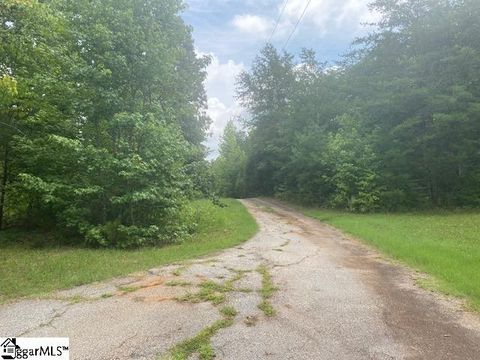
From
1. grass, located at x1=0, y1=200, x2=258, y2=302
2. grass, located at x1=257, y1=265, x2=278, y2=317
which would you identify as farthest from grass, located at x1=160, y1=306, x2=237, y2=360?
grass, located at x1=0, y1=200, x2=258, y2=302

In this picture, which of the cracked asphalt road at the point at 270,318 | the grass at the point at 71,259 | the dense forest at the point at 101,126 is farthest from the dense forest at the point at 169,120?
the cracked asphalt road at the point at 270,318

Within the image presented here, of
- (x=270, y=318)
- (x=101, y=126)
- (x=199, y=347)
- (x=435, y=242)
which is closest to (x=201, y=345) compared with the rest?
(x=199, y=347)

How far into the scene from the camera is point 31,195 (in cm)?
1362

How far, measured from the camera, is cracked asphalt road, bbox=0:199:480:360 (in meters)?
4.22

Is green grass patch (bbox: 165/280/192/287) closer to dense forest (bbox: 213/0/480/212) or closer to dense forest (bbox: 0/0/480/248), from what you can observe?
dense forest (bbox: 0/0/480/248)

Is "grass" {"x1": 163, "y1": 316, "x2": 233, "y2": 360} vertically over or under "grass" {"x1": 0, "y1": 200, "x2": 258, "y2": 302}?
under

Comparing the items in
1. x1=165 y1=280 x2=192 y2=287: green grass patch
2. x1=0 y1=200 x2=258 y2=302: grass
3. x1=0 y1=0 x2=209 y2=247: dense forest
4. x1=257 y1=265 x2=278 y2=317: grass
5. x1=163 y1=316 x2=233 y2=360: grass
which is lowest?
x1=163 y1=316 x2=233 y2=360: grass

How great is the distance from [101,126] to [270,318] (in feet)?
30.6

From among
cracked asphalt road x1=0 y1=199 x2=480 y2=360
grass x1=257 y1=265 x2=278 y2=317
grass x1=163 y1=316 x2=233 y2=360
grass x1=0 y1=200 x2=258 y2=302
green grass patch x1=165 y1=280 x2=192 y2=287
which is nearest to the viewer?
grass x1=163 y1=316 x2=233 y2=360

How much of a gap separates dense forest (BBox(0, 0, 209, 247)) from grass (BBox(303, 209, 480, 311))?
6307mm

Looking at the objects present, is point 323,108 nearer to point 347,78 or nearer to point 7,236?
point 347,78

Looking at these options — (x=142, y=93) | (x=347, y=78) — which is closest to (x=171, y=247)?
(x=142, y=93)

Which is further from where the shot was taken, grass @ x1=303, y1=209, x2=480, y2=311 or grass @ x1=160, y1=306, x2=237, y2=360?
grass @ x1=303, y1=209, x2=480, y2=311

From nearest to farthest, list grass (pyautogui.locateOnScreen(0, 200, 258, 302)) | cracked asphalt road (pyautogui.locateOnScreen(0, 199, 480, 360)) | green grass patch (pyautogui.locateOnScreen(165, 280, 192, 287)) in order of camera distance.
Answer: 1. cracked asphalt road (pyautogui.locateOnScreen(0, 199, 480, 360))
2. green grass patch (pyautogui.locateOnScreen(165, 280, 192, 287))
3. grass (pyautogui.locateOnScreen(0, 200, 258, 302))
